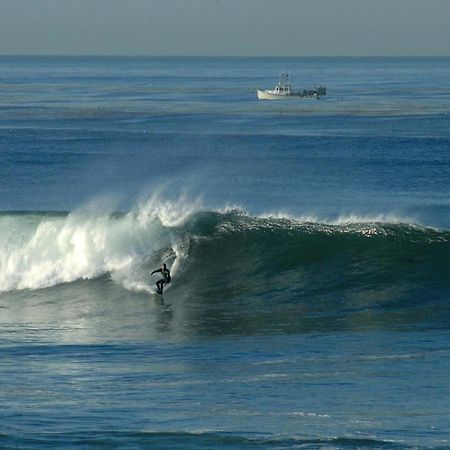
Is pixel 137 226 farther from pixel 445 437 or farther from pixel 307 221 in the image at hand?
pixel 445 437

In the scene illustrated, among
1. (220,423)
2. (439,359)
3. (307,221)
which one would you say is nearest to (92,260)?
(307,221)

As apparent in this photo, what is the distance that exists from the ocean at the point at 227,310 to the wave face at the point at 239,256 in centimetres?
6

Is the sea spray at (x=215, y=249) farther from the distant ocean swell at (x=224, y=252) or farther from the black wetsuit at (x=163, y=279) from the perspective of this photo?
the black wetsuit at (x=163, y=279)

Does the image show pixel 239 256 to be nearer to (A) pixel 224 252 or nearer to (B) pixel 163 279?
(A) pixel 224 252

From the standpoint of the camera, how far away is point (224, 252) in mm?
29891

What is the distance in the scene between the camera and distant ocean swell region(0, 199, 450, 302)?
27.7 meters

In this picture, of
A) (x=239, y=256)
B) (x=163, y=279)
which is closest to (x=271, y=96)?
(x=239, y=256)

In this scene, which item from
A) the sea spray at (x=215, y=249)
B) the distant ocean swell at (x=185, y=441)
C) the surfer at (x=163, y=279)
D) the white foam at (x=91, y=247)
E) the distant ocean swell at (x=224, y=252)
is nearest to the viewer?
the distant ocean swell at (x=185, y=441)

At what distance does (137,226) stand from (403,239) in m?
6.96

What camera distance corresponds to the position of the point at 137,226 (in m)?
30.9

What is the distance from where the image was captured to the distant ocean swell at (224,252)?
27.7 meters

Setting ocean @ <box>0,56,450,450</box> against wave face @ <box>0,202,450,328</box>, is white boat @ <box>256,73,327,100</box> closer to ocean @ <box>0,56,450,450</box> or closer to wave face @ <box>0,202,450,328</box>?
ocean @ <box>0,56,450,450</box>

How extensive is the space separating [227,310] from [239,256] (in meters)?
4.60

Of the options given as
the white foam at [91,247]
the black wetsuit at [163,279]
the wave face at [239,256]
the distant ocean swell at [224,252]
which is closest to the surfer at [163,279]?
the black wetsuit at [163,279]
